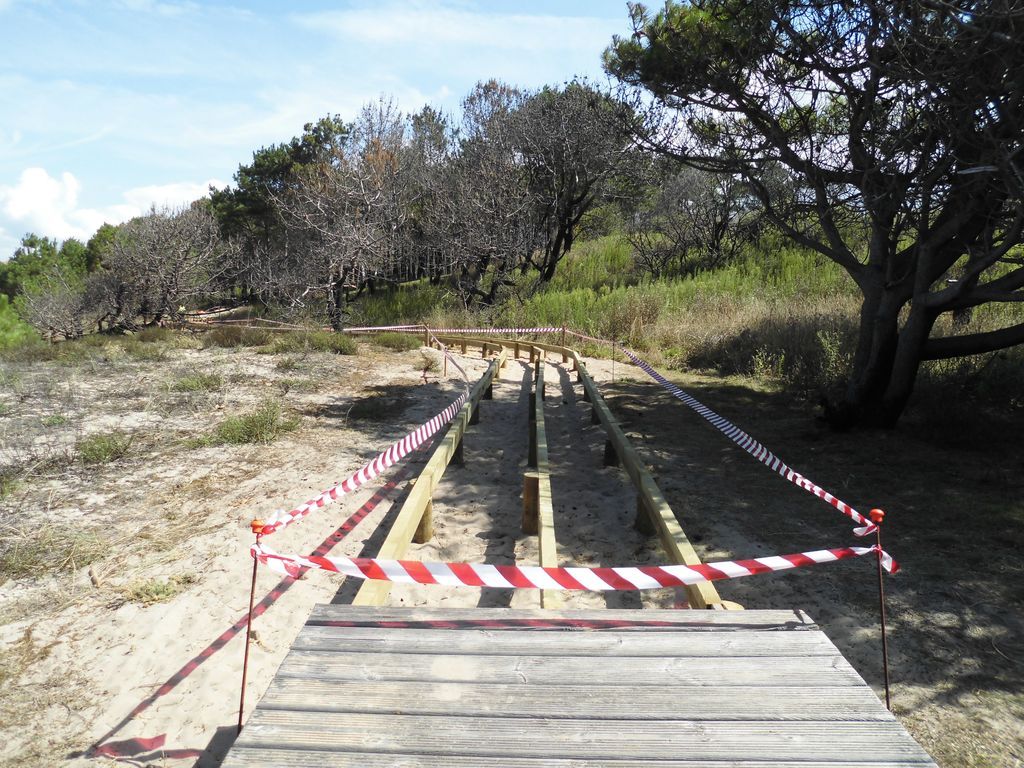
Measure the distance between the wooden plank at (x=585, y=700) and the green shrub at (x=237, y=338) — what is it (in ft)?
48.2

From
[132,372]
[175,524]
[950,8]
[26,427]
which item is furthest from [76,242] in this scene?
[950,8]

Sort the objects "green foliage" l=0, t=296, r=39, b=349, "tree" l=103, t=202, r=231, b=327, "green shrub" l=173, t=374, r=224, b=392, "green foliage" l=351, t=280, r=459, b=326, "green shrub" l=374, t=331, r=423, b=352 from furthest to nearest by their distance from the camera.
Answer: "green foliage" l=351, t=280, r=459, b=326
"tree" l=103, t=202, r=231, b=327
"green foliage" l=0, t=296, r=39, b=349
"green shrub" l=374, t=331, r=423, b=352
"green shrub" l=173, t=374, r=224, b=392

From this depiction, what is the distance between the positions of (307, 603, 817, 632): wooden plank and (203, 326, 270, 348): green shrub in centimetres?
1413

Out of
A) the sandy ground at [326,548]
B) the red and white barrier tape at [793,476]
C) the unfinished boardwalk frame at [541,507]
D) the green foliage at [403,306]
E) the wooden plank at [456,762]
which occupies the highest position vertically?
the green foliage at [403,306]

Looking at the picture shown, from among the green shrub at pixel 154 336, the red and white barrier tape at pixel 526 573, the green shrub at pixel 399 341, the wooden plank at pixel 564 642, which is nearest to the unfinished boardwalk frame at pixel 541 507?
the red and white barrier tape at pixel 526 573

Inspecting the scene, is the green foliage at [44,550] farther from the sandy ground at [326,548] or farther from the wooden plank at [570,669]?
the wooden plank at [570,669]

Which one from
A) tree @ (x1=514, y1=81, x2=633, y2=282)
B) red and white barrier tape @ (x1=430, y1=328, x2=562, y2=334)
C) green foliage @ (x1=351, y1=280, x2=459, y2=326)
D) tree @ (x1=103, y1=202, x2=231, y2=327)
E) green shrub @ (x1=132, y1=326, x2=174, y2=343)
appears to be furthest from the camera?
tree @ (x1=514, y1=81, x2=633, y2=282)

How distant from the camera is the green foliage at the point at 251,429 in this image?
26.0 feet

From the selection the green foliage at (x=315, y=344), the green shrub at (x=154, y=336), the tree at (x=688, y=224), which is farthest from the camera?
the tree at (x=688, y=224)

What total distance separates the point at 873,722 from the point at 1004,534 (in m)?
4.06

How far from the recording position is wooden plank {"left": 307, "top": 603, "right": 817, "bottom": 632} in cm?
287

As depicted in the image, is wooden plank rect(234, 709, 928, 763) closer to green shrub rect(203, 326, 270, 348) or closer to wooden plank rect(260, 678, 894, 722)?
wooden plank rect(260, 678, 894, 722)

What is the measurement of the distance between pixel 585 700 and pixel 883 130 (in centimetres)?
740

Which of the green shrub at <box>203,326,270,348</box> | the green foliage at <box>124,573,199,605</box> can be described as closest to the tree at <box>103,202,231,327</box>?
the green shrub at <box>203,326,270,348</box>
